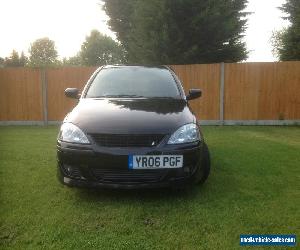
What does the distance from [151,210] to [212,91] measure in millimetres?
8112

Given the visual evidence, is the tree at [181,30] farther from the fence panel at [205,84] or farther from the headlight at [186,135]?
the headlight at [186,135]

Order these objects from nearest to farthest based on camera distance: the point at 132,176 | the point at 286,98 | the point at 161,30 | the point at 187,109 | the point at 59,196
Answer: the point at 132,176 < the point at 59,196 < the point at 187,109 < the point at 286,98 < the point at 161,30

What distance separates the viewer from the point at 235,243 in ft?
9.94

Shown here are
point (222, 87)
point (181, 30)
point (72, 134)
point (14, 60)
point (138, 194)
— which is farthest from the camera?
point (14, 60)

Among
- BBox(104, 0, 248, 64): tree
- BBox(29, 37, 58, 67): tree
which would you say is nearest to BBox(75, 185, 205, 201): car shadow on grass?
BBox(104, 0, 248, 64): tree

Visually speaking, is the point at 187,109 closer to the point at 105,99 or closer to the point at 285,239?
the point at 105,99

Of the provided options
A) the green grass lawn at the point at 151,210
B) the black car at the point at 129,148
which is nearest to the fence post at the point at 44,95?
the green grass lawn at the point at 151,210

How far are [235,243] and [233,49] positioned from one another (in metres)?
17.3

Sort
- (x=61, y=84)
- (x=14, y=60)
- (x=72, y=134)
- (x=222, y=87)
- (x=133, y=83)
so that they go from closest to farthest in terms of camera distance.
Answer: (x=72, y=134), (x=133, y=83), (x=222, y=87), (x=61, y=84), (x=14, y=60)

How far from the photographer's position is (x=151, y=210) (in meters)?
3.73

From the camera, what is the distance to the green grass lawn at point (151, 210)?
3.07m

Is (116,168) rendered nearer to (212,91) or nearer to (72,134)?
(72,134)

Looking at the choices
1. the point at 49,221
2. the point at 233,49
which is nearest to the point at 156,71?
the point at 49,221

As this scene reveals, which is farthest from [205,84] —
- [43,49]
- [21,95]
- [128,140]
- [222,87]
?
[43,49]
